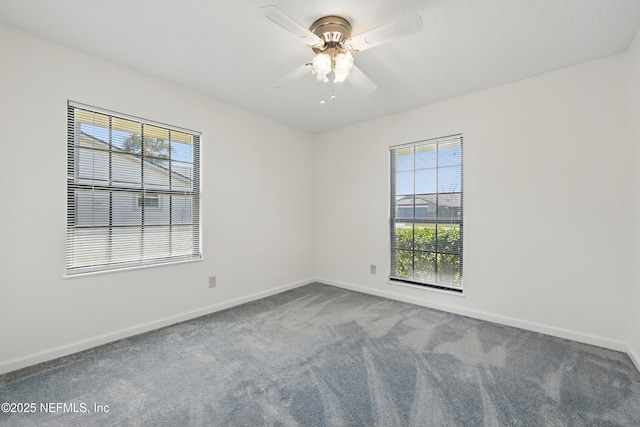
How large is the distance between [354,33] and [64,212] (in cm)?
269

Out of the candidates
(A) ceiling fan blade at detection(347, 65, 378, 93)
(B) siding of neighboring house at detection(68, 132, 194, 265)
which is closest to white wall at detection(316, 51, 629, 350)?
(A) ceiling fan blade at detection(347, 65, 378, 93)

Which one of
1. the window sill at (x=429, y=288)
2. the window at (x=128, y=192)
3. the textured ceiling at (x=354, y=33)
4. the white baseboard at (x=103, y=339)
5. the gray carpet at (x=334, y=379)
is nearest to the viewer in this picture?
the gray carpet at (x=334, y=379)

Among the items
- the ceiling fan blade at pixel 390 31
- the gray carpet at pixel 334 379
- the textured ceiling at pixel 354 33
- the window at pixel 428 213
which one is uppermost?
the textured ceiling at pixel 354 33

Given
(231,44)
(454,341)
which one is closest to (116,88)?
(231,44)

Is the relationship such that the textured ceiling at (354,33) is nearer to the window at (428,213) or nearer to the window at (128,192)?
the window at (128,192)

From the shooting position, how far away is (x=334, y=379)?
194 cm

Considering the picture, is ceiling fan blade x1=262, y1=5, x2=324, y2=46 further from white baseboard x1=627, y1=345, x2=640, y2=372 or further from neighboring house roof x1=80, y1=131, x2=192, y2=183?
white baseboard x1=627, y1=345, x2=640, y2=372

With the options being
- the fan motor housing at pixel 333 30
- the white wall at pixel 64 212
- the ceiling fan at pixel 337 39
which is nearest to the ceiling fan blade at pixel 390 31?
the ceiling fan at pixel 337 39

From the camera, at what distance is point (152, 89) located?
2.75 m

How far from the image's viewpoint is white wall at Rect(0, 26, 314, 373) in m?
2.04

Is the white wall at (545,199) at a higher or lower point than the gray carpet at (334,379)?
higher

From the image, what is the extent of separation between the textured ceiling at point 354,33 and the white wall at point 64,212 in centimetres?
25

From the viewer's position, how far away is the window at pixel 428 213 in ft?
10.7

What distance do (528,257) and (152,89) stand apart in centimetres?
407
